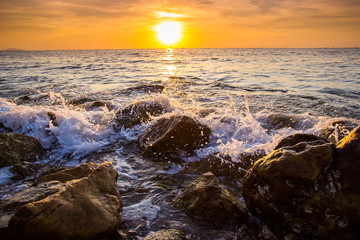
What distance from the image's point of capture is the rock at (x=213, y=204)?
2.51 m

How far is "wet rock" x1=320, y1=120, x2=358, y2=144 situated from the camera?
403 cm

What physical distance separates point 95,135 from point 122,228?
329cm

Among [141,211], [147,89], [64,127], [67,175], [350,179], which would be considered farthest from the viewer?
[147,89]

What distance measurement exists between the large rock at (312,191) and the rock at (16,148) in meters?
4.05

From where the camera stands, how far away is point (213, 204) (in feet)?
8.38

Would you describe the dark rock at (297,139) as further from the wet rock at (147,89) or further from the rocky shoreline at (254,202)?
the wet rock at (147,89)

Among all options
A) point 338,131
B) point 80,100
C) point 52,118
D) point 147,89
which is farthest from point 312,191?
point 147,89

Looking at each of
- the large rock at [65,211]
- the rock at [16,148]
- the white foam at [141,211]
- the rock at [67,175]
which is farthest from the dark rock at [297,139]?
the rock at [16,148]

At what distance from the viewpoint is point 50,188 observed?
8.29 ft

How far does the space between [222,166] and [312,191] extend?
1.85 meters

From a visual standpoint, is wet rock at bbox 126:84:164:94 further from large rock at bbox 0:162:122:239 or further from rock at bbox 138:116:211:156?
large rock at bbox 0:162:122:239

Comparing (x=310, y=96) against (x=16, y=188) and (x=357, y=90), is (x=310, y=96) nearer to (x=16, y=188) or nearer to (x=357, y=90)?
(x=357, y=90)

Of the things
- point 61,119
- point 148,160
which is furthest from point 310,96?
point 61,119

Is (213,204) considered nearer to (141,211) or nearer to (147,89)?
(141,211)
